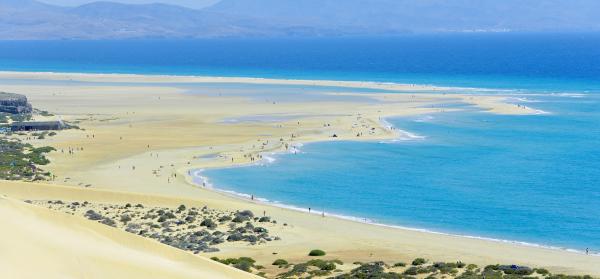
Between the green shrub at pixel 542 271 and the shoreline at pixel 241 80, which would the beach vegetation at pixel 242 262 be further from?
the shoreline at pixel 241 80

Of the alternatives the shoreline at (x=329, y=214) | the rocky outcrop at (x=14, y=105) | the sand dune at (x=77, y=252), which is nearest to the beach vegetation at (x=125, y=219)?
the shoreline at (x=329, y=214)

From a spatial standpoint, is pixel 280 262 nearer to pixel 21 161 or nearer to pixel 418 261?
pixel 418 261

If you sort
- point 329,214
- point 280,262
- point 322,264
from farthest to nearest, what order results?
point 329,214 → point 280,262 → point 322,264

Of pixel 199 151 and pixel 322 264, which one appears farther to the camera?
pixel 199 151

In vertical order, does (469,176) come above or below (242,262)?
above

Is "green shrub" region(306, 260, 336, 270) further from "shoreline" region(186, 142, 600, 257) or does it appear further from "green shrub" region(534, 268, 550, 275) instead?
"shoreline" region(186, 142, 600, 257)

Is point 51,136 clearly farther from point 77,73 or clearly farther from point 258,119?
point 77,73

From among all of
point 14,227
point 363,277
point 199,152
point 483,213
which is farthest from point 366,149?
point 14,227

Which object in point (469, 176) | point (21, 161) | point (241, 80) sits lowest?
point (21, 161)

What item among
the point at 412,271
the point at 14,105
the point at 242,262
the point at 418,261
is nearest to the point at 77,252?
the point at 242,262
